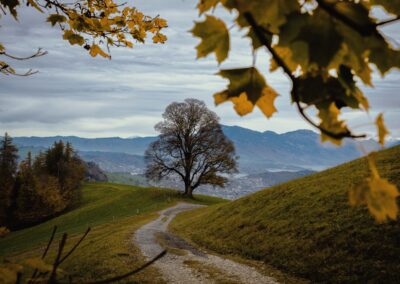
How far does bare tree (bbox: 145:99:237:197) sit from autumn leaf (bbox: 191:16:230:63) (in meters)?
49.1

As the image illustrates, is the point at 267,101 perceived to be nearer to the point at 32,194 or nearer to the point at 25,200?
the point at 32,194

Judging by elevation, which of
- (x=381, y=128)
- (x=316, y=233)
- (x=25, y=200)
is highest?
(x=381, y=128)

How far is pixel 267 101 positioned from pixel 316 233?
44.9ft

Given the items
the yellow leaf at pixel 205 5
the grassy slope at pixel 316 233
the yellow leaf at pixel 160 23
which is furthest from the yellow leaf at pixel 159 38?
the grassy slope at pixel 316 233

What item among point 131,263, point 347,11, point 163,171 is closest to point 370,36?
point 347,11

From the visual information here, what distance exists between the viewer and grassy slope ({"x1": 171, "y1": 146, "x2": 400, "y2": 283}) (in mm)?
10672

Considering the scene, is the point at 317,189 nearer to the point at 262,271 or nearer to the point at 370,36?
the point at 262,271

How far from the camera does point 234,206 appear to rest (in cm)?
2495

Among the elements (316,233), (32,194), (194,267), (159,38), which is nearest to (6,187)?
(32,194)

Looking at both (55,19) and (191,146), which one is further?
(191,146)

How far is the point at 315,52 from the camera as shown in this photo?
Answer: 791mm

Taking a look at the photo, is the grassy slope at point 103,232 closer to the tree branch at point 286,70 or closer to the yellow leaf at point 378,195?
the yellow leaf at point 378,195

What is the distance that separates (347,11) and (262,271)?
13.0 metres

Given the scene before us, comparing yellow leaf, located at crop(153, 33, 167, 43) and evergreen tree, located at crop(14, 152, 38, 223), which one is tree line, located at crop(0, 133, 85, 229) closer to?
evergreen tree, located at crop(14, 152, 38, 223)
